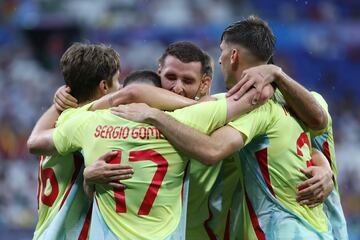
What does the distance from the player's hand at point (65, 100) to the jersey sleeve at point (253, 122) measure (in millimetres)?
1116

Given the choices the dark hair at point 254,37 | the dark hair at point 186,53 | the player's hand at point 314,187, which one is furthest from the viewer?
the dark hair at point 186,53

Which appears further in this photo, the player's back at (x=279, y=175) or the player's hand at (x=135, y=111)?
the player's back at (x=279, y=175)

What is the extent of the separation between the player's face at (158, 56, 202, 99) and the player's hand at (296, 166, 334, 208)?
862mm

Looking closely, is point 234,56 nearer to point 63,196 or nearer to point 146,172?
point 146,172

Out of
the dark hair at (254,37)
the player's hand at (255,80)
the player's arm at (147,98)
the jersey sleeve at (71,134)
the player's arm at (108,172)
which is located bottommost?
the player's arm at (108,172)

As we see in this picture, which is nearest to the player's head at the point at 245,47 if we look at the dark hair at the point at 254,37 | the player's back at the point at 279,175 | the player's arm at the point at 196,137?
→ the dark hair at the point at 254,37

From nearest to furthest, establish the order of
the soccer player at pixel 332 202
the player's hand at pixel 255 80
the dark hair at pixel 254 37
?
the player's hand at pixel 255 80, the dark hair at pixel 254 37, the soccer player at pixel 332 202

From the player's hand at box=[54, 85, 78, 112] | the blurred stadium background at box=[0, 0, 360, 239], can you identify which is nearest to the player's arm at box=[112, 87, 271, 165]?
the player's hand at box=[54, 85, 78, 112]

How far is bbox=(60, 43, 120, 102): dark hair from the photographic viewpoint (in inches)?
216

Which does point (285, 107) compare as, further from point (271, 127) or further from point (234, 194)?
point (234, 194)

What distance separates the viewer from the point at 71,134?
512 centimetres

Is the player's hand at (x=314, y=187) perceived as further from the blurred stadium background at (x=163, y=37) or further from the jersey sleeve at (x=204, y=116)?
the blurred stadium background at (x=163, y=37)

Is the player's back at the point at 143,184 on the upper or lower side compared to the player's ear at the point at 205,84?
lower

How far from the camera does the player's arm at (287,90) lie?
197 inches
